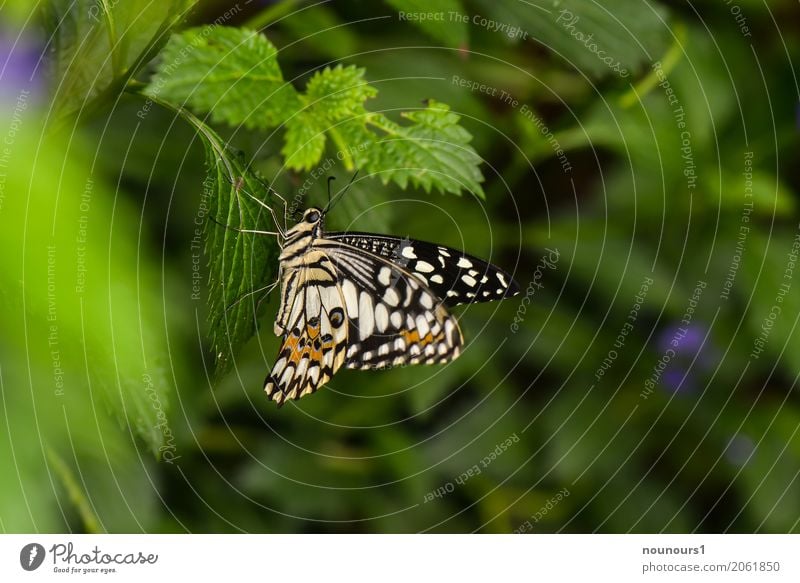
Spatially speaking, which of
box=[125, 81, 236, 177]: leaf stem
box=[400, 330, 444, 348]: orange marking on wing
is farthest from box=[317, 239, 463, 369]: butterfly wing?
box=[125, 81, 236, 177]: leaf stem

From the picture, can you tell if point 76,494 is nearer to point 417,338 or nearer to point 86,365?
point 86,365

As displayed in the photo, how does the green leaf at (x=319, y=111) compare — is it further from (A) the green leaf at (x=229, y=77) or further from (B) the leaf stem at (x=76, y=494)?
(B) the leaf stem at (x=76, y=494)

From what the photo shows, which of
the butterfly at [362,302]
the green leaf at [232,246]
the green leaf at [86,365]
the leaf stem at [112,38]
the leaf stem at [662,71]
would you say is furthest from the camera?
the leaf stem at [662,71]

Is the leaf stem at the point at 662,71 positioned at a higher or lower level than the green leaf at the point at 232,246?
higher

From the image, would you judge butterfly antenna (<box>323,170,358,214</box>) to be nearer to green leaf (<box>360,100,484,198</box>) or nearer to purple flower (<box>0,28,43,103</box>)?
green leaf (<box>360,100,484,198</box>)

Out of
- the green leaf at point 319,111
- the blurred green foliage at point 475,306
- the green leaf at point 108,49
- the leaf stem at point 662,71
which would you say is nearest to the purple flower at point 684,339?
the blurred green foliage at point 475,306

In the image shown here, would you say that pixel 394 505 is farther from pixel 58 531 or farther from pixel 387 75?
pixel 387 75

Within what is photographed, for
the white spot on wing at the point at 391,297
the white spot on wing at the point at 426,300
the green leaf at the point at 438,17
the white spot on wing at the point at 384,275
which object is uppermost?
the green leaf at the point at 438,17
